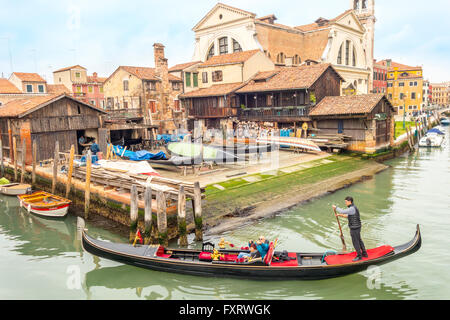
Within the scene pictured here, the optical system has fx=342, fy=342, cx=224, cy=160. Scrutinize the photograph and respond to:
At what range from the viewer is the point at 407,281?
10.0 m

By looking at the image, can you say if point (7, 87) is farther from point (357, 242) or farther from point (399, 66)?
point (399, 66)

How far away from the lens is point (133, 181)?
1480 centimetres

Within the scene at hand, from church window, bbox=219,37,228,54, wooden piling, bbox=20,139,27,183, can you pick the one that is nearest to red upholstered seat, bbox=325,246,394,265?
wooden piling, bbox=20,139,27,183

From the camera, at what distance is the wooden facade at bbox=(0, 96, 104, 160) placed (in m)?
21.9

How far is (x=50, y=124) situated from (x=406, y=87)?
6955 cm

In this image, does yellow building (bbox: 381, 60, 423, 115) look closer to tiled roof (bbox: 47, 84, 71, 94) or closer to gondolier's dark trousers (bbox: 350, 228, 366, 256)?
tiled roof (bbox: 47, 84, 71, 94)

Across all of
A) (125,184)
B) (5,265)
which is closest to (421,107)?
(125,184)

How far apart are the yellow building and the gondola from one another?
219 ft

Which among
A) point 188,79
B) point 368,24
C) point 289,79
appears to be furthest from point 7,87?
point 368,24

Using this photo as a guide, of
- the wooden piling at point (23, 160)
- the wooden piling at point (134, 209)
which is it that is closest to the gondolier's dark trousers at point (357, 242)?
the wooden piling at point (134, 209)

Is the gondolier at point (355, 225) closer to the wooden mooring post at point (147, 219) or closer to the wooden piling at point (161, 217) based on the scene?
the wooden piling at point (161, 217)
